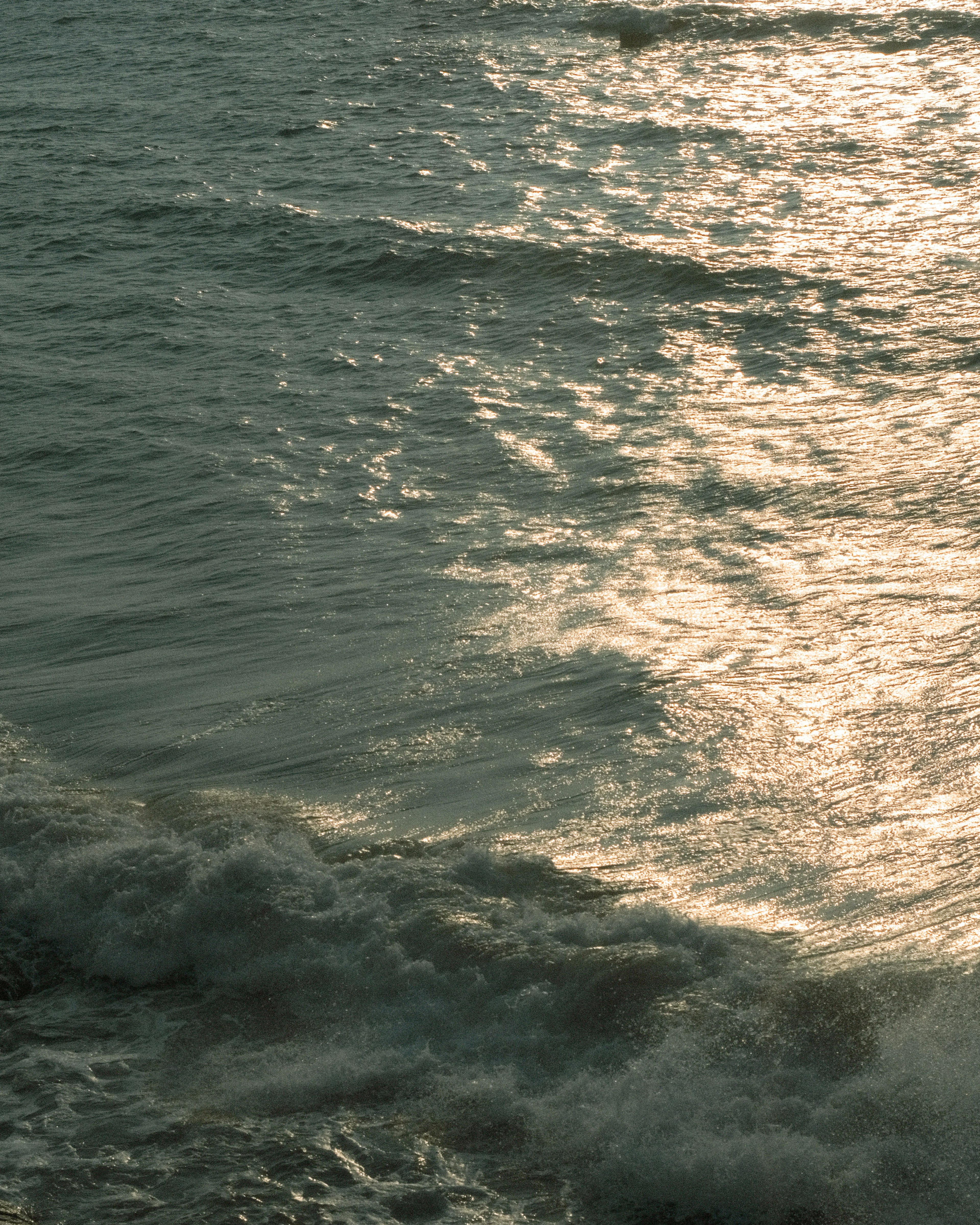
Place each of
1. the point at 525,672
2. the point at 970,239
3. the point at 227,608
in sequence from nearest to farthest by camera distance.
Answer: the point at 525,672 < the point at 227,608 < the point at 970,239

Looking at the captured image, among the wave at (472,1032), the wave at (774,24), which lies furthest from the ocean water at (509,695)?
the wave at (774,24)

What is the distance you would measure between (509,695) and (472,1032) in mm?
2170

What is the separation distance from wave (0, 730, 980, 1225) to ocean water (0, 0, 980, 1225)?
17 millimetres

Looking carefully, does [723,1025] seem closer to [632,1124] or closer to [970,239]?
[632,1124]

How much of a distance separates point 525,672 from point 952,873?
7.66ft

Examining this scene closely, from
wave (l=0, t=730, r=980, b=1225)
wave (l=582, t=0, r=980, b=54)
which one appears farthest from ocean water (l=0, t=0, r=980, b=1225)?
wave (l=582, t=0, r=980, b=54)

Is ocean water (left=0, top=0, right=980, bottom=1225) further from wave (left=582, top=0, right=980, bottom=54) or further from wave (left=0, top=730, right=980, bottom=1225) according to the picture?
wave (left=582, top=0, right=980, bottom=54)

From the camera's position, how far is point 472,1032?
15.3 feet

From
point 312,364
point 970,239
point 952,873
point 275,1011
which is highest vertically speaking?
point 970,239

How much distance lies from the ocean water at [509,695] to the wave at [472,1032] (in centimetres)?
2

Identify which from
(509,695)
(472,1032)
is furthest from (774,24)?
(472,1032)

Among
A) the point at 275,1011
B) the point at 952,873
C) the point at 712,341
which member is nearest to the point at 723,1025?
the point at 952,873

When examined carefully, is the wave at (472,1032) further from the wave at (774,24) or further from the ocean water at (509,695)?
the wave at (774,24)

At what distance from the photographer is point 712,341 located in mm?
10766
